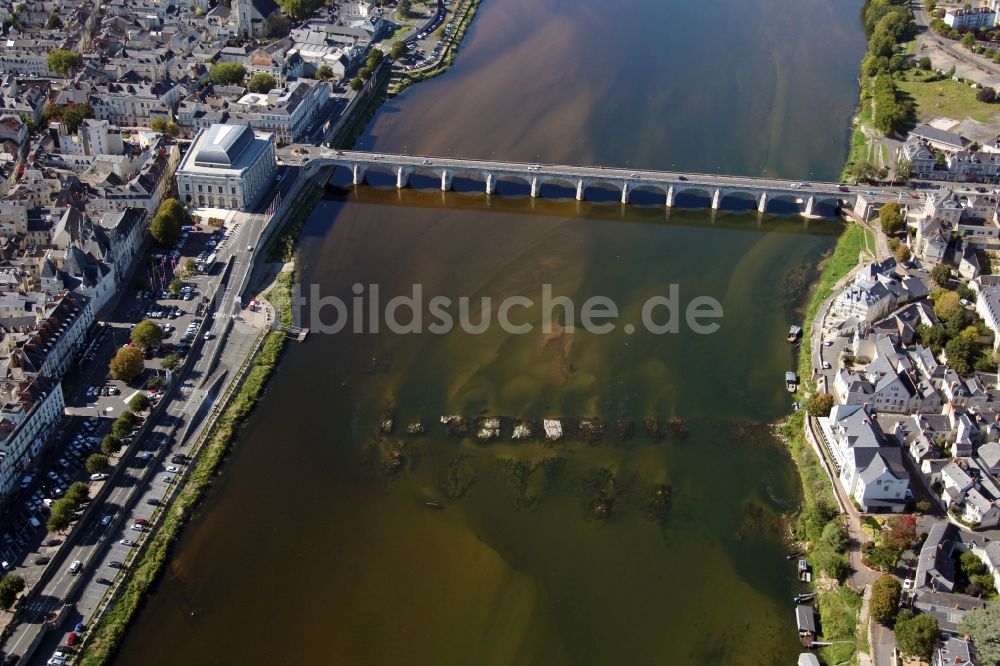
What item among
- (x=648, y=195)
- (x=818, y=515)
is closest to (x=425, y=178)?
(x=648, y=195)

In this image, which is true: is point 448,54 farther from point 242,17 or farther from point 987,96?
point 987,96

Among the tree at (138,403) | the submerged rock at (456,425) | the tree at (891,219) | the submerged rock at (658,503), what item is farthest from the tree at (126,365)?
the tree at (891,219)

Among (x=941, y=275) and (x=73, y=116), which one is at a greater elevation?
(x=73, y=116)

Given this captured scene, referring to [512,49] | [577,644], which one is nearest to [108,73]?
[512,49]

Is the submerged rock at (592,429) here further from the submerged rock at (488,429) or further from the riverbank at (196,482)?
the riverbank at (196,482)

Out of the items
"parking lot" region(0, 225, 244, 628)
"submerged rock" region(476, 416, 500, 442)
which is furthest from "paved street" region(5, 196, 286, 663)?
"submerged rock" region(476, 416, 500, 442)

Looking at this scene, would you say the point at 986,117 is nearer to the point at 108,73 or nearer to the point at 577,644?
the point at 577,644
